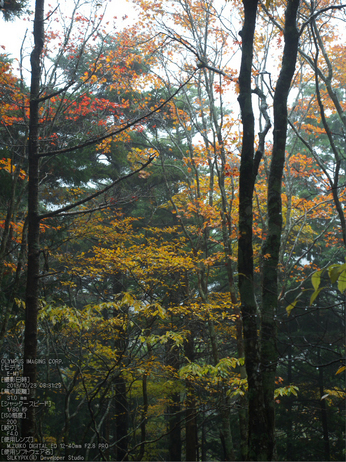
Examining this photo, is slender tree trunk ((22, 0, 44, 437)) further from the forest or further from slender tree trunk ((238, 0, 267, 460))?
slender tree trunk ((238, 0, 267, 460))

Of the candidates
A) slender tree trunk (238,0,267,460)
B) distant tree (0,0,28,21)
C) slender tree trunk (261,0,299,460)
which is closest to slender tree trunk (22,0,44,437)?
slender tree trunk (238,0,267,460)

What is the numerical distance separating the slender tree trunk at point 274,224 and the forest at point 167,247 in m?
0.02

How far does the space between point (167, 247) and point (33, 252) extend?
574cm

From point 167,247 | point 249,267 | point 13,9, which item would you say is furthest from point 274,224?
point 13,9

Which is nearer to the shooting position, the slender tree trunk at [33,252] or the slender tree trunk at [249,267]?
the slender tree trunk at [249,267]

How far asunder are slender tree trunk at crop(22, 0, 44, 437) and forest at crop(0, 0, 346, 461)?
0.01 metres

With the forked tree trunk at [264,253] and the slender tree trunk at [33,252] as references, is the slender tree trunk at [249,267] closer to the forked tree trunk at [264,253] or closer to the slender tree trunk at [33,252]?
the forked tree trunk at [264,253]

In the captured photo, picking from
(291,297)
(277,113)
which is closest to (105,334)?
(277,113)

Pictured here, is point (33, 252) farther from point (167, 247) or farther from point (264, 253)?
point (167, 247)

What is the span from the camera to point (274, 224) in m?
3.57

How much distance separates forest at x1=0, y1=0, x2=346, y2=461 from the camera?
3.32 m

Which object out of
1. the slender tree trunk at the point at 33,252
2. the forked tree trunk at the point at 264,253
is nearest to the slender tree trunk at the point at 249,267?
the forked tree trunk at the point at 264,253

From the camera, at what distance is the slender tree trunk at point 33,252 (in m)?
3.04

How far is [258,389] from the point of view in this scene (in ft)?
9.82
